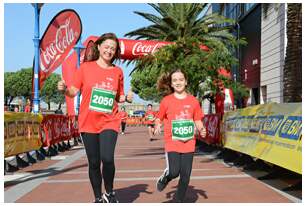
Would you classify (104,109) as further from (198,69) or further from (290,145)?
(198,69)

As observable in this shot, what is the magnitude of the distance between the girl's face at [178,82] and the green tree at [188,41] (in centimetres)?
736

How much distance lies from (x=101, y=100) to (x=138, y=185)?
8.50 ft

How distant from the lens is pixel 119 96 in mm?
5262

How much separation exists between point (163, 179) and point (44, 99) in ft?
373

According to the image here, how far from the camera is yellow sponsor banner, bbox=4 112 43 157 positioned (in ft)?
28.7

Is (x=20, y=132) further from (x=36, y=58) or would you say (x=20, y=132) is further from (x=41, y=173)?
(x=36, y=58)

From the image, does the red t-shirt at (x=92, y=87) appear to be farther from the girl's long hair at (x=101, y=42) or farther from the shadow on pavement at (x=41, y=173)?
the shadow on pavement at (x=41, y=173)

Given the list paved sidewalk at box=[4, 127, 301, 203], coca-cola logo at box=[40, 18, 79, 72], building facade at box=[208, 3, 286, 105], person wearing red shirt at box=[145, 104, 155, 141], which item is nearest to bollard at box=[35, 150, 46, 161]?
paved sidewalk at box=[4, 127, 301, 203]

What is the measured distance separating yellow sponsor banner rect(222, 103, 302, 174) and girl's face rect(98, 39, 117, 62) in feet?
9.76

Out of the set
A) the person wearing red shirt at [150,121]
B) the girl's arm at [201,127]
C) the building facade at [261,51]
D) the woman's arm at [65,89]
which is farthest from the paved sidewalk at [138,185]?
the building facade at [261,51]

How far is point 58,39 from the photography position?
15.8 metres

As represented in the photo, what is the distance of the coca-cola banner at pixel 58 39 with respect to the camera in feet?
49.5

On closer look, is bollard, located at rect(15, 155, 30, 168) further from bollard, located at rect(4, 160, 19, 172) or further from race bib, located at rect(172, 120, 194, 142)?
race bib, located at rect(172, 120, 194, 142)

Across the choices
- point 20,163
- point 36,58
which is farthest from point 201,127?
point 36,58
